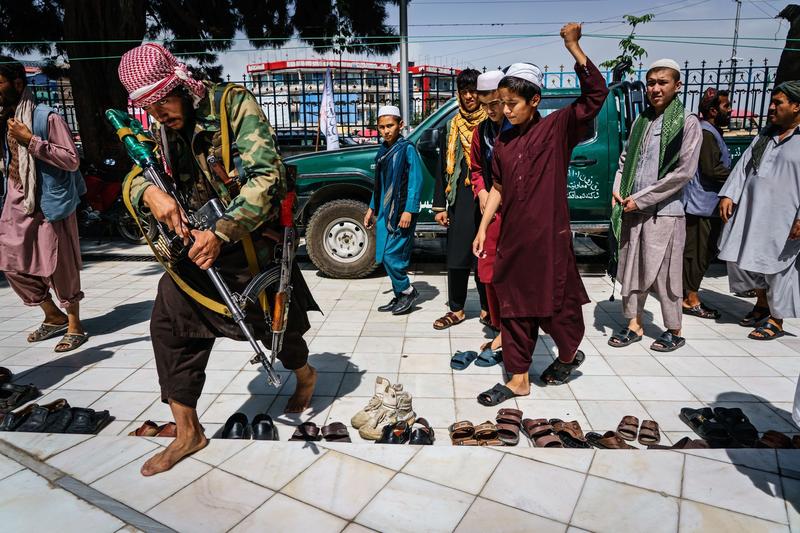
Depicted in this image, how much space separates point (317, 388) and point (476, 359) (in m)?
1.17

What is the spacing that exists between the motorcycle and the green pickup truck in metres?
3.57

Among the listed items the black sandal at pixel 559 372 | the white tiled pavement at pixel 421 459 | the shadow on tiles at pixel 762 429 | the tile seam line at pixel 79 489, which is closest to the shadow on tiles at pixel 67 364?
the white tiled pavement at pixel 421 459

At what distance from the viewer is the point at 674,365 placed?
3.84 metres

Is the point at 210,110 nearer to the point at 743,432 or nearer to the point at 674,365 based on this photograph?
the point at 743,432

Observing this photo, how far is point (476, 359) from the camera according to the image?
3.95 metres

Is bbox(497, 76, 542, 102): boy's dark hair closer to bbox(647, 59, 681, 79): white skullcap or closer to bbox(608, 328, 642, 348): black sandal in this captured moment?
bbox(647, 59, 681, 79): white skullcap

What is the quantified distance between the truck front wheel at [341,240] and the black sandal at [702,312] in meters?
3.25

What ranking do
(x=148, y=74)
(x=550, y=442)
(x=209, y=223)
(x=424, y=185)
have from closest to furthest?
(x=148, y=74), (x=209, y=223), (x=550, y=442), (x=424, y=185)

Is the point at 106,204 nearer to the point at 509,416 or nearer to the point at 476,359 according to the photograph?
the point at 476,359

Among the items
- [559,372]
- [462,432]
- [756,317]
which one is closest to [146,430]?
[462,432]

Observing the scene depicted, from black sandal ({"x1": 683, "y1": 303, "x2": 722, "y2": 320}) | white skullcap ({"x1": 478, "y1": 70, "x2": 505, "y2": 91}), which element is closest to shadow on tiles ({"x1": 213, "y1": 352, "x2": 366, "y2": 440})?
white skullcap ({"x1": 478, "y1": 70, "x2": 505, "y2": 91})

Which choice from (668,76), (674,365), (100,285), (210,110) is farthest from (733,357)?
(100,285)

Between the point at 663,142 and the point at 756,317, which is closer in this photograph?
the point at 663,142

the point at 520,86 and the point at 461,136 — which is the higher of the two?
the point at 520,86
